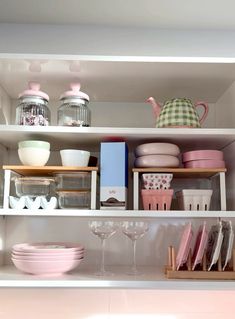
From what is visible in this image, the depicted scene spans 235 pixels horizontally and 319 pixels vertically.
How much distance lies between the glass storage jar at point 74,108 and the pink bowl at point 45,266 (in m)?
0.46

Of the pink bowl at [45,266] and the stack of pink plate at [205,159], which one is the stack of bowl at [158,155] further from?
the pink bowl at [45,266]

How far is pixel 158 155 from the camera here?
4.24 ft

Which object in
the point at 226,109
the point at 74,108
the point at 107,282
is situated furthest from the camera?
the point at 226,109

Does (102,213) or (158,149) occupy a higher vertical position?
(158,149)

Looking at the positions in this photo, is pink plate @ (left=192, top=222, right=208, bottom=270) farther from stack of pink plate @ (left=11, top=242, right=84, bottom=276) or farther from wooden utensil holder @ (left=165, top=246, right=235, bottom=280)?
stack of pink plate @ (left=11, top=242, right=84, bottom=276)

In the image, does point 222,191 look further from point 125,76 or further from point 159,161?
point 125,76

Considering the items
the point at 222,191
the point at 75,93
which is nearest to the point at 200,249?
the point at 222,191

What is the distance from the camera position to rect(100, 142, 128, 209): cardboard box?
124 centimetres

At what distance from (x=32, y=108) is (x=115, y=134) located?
0.31 meters

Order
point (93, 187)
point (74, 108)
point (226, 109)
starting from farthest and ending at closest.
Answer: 1. point (226, 109)
2. point (74, 108)
3. point (93, 187)

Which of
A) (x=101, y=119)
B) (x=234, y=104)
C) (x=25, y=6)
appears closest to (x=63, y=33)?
(x=25, y=6)

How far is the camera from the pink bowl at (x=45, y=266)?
1.17m

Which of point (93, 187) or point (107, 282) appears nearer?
point (107, 282)

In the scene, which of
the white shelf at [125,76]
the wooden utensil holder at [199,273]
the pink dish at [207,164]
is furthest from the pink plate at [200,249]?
the white shelf at [125,76]
